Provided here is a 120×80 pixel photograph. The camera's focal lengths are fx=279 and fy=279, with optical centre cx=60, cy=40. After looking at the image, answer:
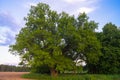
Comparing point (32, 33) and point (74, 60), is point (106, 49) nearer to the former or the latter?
point (74, 60)

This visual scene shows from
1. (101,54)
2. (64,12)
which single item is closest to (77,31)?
(64,12)

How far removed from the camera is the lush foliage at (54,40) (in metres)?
53.4

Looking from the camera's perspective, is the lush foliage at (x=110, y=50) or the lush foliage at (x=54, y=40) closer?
the lush foliage at (x=54, y=40)

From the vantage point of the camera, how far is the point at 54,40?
176ft

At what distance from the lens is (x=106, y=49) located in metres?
62.2

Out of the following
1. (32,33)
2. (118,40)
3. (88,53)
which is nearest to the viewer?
(32,33)

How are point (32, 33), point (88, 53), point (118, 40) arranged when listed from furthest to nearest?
point (118, 40) < point (88, 53) < point (32, 33)

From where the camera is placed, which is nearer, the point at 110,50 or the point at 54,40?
the point at 54,40

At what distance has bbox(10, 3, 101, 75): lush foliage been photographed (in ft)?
175

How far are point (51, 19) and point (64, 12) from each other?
10.7 feet

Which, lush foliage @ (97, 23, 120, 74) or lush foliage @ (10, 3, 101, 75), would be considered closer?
lush foliage @ (10, 3, 101, 75)

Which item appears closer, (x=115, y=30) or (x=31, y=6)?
(x=31, y=6)

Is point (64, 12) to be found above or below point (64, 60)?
above

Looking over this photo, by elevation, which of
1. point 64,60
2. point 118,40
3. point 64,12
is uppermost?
point 64,12
